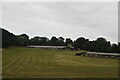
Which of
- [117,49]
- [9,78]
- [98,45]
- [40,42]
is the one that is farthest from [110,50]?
[40,42]

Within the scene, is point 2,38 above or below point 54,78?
above

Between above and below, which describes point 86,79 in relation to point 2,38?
below

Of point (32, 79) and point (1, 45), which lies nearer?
point (32, 79)

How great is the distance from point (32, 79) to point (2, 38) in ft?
210

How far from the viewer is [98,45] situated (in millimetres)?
79625

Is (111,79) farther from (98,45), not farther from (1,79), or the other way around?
(98,45)

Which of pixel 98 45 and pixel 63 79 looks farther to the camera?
pixel 98 45

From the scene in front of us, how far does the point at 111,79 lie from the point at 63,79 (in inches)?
180

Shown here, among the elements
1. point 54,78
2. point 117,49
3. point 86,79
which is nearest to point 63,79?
point 54,78

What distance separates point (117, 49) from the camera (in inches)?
2400

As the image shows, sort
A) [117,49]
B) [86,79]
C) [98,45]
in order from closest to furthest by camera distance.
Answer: [86,79], [117,49], [98,45]

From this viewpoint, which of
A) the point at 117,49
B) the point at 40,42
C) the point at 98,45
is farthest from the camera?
the point at 40,42

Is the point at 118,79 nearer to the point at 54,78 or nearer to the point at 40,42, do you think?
the point at 54,78

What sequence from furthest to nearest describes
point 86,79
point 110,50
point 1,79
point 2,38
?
point 2,38 → point 110,50 → point 86,79 → point 1,79
